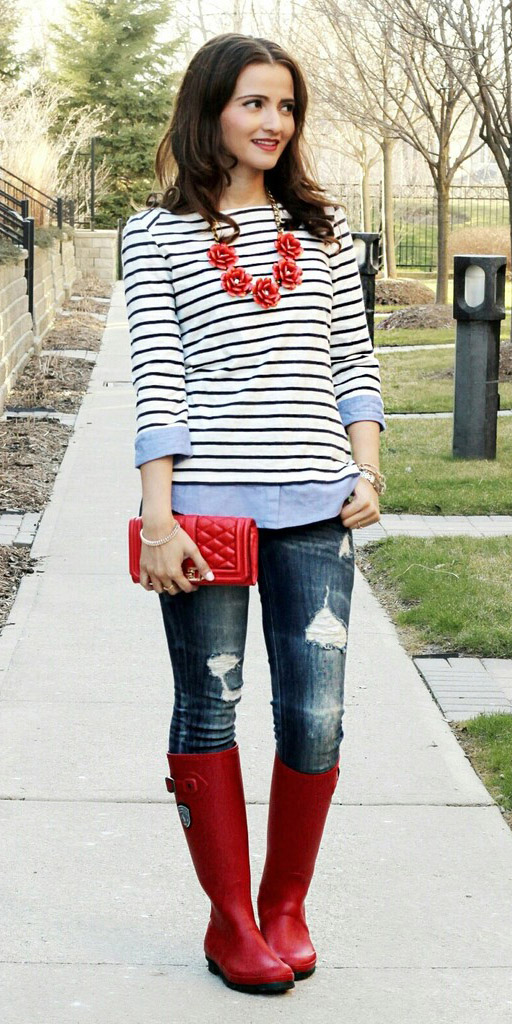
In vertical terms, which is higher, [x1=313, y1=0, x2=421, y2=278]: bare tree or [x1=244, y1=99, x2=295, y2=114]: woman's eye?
[x1=244, y1=99, x2=295, y2=114]: woman's eye

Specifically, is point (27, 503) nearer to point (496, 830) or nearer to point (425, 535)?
point (425, 535)

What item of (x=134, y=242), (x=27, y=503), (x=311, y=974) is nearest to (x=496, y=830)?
(x=311, y=974)

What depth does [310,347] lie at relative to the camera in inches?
101

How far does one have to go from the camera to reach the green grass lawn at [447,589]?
5133 millimetres

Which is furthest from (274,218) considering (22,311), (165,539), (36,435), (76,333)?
(76,333)

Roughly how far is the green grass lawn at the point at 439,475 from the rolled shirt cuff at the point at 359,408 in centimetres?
480

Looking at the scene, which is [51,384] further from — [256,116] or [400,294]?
[400,294]

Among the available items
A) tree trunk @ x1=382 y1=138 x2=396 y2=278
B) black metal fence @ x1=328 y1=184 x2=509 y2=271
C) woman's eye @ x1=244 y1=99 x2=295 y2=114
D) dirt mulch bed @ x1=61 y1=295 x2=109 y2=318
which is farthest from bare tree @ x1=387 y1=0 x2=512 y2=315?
black metal fence @ x1=328 y1=184 x2=509 y2=271

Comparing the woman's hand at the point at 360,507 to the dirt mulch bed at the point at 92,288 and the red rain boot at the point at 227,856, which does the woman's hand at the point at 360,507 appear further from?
the dirt mulch bed at the point at 92,288

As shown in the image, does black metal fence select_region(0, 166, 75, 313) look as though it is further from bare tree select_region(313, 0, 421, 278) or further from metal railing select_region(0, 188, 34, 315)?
bare tree select_region(313, 0, 421, 278)

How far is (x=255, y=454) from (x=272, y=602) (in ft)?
1.02

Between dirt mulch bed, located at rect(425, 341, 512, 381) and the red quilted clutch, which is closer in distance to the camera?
the red quilted clutch

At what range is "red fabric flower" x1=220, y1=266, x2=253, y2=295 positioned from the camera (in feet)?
8.16

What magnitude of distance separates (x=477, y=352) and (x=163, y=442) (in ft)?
22.4
